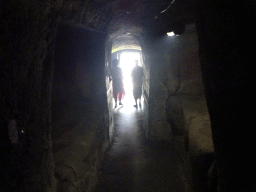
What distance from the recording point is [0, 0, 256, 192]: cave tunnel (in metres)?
0.93

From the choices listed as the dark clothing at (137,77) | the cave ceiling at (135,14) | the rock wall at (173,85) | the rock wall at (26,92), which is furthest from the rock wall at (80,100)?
the dark clothing at (137,77)

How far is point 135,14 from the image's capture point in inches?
129

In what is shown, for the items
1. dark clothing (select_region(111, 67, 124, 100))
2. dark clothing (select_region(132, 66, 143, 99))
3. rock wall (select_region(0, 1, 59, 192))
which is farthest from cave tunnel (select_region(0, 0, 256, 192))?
dark clothing (select_region(111, 67, 124, 100))

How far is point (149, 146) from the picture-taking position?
3.93m

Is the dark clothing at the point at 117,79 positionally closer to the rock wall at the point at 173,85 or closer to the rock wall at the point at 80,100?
the rock wall at the point at 173,85

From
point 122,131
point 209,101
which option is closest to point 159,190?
point 209,101

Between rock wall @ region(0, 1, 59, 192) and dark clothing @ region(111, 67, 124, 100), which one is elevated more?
dark clothing @ region(111, 67, 124, 100)

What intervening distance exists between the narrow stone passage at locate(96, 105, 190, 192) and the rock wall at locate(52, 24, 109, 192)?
307 millimetres

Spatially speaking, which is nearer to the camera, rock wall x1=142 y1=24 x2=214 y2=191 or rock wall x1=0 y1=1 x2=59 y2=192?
rock wall x1=0 y1=1 x2=59 y2=192

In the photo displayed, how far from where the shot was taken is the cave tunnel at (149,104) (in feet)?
3.05

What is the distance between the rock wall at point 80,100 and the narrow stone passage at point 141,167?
0.31 meters

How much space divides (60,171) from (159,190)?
4.89 ft

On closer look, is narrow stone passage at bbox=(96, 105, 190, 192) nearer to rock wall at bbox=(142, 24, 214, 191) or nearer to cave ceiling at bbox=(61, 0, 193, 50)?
rock wall at bbox=(142, 24, 214, 191)

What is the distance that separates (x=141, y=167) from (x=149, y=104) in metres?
1.39
